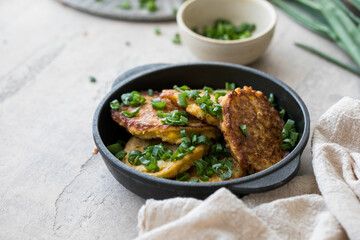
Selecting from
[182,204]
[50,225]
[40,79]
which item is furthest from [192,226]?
[40,79]

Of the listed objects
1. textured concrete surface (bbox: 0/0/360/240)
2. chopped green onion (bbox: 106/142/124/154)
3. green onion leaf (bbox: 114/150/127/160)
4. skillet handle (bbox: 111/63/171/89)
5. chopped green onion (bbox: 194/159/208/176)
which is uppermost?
chopped green onion (bbox: 194/159/208/176)

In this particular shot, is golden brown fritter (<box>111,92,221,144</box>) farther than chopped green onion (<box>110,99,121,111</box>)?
No

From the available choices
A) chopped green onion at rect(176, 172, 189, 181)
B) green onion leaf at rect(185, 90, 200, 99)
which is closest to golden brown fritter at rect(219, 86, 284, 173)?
green onion leaf at rect(185, 90, 200, 99)

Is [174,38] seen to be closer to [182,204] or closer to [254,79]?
[254,79]

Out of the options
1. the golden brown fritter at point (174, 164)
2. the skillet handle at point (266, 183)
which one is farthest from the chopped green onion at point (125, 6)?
the skillet handle at point (266, 183)

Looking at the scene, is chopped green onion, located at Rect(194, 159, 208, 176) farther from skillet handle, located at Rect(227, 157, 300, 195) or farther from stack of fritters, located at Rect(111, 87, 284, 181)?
skillet handle, located at Rect(227, 157, 300, 195)

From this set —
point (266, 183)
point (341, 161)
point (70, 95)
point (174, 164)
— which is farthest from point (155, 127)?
point (70, 95)

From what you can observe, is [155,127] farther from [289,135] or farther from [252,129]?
[289,135]
